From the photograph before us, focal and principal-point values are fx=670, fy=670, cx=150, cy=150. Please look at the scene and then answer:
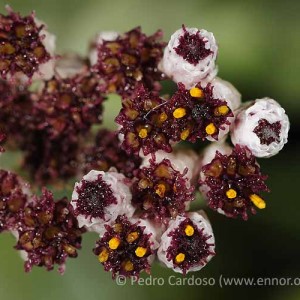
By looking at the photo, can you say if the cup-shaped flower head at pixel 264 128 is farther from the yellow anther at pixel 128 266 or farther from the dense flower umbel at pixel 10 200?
the dense flower umbel at pixel 10 200

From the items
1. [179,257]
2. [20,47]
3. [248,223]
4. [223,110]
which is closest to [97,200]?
[179,257]

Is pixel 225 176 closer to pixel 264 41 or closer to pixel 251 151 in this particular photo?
pixel 251 151

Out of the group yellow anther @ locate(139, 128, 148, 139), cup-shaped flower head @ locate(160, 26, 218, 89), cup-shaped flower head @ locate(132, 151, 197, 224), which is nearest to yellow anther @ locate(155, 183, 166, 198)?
cup-shaped flower head @ locate(132, 151, 197, 224)

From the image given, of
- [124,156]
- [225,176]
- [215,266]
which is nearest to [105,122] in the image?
[124,156]

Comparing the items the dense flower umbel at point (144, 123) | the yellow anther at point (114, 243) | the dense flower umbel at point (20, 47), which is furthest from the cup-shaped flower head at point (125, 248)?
the dense flower umbel at point (20, 47)

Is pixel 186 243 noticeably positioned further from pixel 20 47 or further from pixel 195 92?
pixel 20 47

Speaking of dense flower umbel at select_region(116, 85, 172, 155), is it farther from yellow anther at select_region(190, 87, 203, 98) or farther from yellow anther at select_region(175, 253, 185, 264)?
yellow anther at select_region(175, 253, 185, 264)
